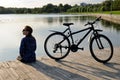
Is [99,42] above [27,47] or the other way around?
above

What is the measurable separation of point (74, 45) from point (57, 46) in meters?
0.46

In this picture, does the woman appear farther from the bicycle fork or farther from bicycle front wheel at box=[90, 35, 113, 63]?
the bicycle fork

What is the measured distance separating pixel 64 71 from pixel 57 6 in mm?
130437

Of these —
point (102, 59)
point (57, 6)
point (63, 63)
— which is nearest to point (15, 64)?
point (63, 63)

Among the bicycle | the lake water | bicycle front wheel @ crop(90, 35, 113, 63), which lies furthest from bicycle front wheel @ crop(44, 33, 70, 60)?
the lake water

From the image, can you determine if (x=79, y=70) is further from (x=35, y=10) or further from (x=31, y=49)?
(x=35, y=10)

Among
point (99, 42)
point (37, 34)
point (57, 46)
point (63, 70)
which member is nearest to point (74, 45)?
Answer: point (57, 46)

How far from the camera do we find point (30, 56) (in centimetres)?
649

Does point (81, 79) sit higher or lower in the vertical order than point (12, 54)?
higher

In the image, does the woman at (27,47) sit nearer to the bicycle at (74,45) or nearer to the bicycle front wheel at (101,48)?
the bicycle at (74,45)

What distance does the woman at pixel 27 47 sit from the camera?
6.46 metres

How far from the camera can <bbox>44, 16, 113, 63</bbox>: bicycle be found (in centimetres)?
640

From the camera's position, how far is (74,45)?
263 inches

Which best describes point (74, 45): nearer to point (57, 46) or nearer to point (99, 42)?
point (57, 46)
